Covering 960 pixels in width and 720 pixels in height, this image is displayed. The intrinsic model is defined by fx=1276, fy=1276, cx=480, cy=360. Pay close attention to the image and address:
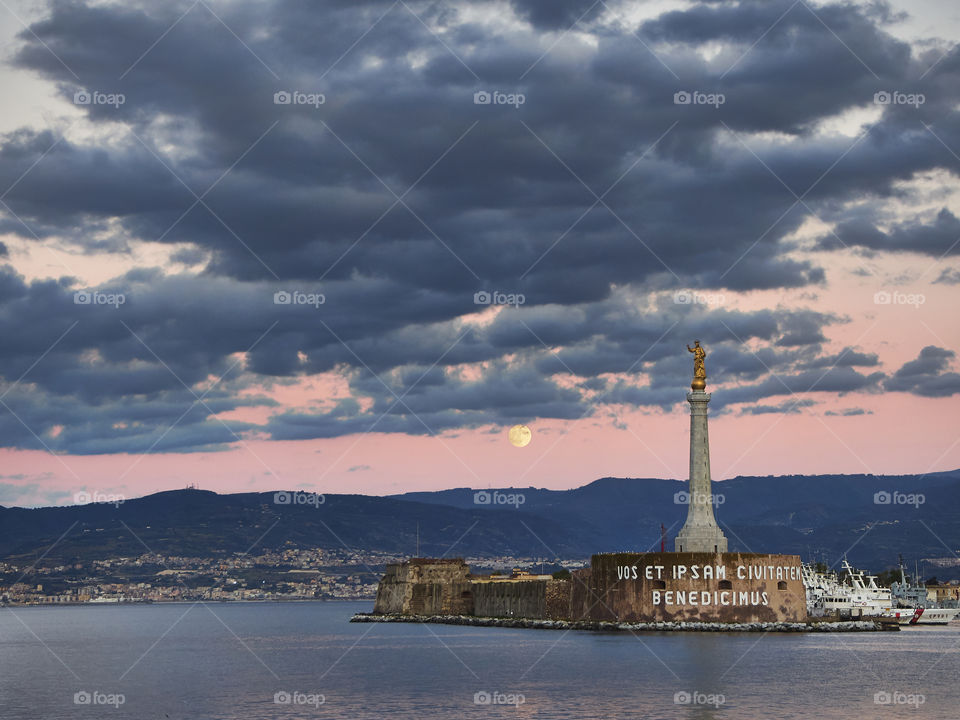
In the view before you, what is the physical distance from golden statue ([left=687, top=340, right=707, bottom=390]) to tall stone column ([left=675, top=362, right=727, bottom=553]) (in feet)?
4.07

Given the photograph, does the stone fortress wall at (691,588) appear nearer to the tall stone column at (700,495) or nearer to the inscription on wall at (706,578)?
the inscription on wall at (706,578)

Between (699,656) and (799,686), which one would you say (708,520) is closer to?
(699,656)

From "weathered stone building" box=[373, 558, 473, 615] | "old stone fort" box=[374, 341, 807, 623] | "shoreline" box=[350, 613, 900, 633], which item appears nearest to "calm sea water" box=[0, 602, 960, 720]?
"shoreline" box=[350, 613, 900, 633]

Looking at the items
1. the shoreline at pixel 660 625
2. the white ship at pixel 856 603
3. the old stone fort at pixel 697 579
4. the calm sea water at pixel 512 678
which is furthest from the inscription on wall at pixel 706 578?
the white ship at pixel 856 603

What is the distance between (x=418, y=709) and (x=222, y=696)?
1140 centimetres

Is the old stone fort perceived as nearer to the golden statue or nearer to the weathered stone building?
the golden statue

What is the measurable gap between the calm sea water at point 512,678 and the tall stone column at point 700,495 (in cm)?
752

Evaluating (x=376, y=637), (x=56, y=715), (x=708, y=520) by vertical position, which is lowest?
(x=56, y=715)

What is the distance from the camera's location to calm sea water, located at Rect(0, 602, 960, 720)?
55.4 metres

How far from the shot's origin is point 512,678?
6675 centimetres

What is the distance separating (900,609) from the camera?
147625mm

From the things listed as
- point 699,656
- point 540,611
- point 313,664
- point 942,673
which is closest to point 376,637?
point 540,611

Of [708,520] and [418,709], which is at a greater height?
[708,520]

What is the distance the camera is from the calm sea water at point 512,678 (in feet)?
182
